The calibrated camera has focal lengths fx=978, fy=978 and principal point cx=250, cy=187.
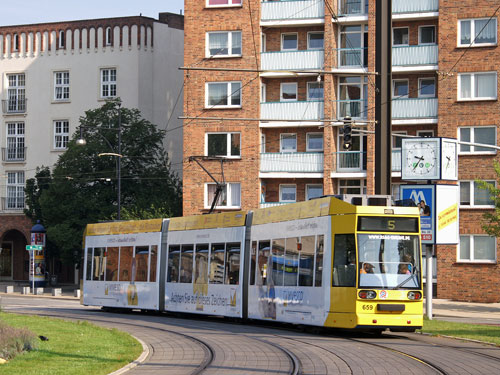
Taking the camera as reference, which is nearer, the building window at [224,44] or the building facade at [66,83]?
the building window at [224,44]

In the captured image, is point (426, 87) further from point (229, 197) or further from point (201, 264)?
point (201, 264)

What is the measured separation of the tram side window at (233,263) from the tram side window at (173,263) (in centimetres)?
306

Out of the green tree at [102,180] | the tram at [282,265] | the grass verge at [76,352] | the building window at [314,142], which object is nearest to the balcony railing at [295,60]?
the building window at [314,142]

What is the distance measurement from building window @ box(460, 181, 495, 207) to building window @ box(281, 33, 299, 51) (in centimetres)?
1141

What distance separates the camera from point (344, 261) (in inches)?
804

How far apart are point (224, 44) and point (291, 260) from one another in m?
29.5

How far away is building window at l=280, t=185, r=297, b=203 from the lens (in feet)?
167

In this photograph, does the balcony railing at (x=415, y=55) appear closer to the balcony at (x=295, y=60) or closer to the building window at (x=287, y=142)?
the balcony at (x=295, y=60)

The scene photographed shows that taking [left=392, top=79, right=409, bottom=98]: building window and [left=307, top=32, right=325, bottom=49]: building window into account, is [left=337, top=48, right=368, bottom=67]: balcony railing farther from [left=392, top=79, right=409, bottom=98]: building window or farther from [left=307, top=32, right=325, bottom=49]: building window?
[left=392, top=79, right=409, bottom=98]: building window

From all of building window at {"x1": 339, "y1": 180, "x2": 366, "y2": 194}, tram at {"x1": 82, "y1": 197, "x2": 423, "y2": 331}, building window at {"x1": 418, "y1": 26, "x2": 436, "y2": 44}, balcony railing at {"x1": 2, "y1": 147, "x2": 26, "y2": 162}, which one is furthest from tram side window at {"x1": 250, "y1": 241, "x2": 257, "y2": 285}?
balcony railing at {"x1": 2, "y1": 147, "x2": 26, "y2": 162}

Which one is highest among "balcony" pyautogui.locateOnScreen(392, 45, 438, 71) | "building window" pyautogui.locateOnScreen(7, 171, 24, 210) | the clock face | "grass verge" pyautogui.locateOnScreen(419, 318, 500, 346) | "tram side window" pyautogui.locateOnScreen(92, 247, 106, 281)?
"balcony" pyautogui.locateOnScreen(392, 45, 438, 71)

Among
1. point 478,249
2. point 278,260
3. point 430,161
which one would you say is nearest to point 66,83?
point 478,249

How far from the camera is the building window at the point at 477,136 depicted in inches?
1823

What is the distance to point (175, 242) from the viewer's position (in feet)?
95.3
